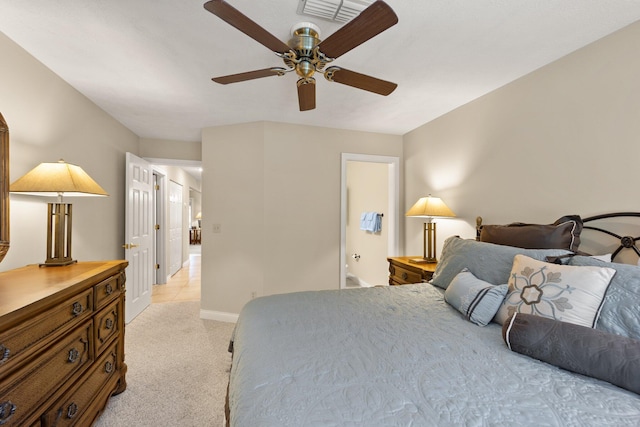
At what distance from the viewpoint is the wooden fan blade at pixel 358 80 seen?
5.36ft

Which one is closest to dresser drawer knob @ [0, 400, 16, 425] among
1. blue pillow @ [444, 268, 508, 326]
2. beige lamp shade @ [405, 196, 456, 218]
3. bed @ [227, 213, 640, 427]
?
bed @ [227, 213, 640, 427]

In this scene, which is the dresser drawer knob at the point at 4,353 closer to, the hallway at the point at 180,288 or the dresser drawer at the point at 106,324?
the dresser drawer at the point at 106,324

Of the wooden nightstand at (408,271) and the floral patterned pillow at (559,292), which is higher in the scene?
the floral patterned pillow at (559,292)

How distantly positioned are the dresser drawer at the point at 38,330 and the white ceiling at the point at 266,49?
160cm

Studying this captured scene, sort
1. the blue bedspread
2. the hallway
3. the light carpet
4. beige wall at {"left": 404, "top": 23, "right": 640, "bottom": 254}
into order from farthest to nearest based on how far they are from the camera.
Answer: the hallway → the light carpet → beige wall at {"left": 404, "top": 23, "right": 640, "bottom": 254} → the blue bedspread

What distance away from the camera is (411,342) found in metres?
1.23

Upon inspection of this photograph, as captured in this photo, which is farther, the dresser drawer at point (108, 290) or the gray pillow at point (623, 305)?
the dresser drawer at point (108, 290)

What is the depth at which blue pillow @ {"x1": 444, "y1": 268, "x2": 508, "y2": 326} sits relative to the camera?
4.72ft

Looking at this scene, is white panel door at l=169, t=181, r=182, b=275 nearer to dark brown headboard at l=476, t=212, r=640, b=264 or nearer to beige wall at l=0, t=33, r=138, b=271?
beige wall at l=0, t=33, r=138, b=271

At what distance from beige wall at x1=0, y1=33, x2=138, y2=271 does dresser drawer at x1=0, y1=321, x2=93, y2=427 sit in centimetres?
84

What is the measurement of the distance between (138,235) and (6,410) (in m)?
2.85

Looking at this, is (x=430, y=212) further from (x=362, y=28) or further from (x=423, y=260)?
(x=362, y=28)

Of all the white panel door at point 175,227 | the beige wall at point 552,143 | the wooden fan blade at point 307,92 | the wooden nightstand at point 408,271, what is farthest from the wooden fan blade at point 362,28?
the white panel door at point 175,227

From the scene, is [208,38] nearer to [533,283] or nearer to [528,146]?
[533,283]
